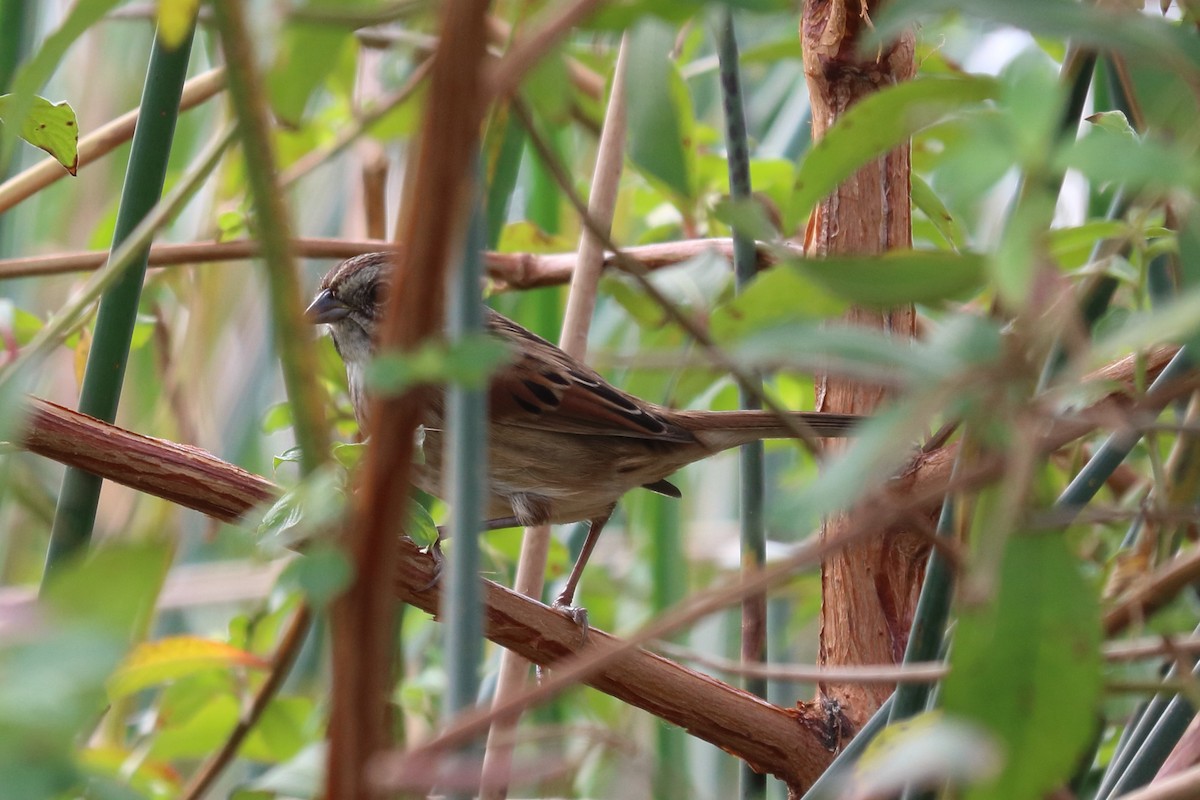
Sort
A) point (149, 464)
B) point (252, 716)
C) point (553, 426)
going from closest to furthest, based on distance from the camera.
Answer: point (149, 464)
point (252, 716)
point (553, 426)

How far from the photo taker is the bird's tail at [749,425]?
4.18 feet

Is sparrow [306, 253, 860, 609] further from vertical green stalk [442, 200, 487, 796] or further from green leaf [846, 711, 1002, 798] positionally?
green leaf [846, 711, 1002, 798]

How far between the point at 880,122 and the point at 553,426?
59.2 inches

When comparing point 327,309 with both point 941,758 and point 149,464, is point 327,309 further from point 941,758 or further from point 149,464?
point 941,758

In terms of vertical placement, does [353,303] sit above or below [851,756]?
above

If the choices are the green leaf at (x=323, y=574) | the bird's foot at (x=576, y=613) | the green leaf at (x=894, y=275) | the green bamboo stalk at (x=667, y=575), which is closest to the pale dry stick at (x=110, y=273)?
the green leaf at (x=323, y=574)

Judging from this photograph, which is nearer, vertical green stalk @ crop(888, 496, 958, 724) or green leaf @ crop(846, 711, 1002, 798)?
green leaf @ crop(846, 711, 1002, 798)

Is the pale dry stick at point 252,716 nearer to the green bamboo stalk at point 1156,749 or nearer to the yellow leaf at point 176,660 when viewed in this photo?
the yellow leaf at point 176,660

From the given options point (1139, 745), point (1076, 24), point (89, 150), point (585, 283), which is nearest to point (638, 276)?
point (1076, 24)

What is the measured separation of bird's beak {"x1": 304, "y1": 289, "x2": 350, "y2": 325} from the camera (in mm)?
2078

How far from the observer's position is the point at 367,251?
1.54 metres

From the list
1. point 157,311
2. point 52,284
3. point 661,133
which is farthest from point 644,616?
point 661,133

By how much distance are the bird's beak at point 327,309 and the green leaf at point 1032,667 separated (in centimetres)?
174

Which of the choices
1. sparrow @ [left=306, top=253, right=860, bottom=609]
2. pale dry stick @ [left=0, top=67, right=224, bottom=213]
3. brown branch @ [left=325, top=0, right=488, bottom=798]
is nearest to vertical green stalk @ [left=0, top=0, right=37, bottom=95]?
pale dry stick @ [left=0, top=67, right=224, bottom=213]
